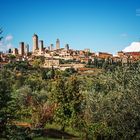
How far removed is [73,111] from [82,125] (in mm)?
3789

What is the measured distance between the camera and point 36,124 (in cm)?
3325

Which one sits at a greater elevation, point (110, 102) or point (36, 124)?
point (110, 102)

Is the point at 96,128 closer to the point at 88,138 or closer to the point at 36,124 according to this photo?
the point at 88,138

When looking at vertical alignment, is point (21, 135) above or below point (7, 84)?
below

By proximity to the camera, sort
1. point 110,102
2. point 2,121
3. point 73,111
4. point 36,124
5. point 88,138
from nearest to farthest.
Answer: point 2,121
point 110,102
point 88,138
point 36,124
point 73,111

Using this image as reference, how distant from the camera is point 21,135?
56.8 ft

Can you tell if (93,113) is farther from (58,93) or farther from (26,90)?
(26,90)

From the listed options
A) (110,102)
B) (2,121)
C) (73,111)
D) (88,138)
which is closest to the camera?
(2,121)

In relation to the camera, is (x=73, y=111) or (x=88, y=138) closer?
(x=88, y=138)

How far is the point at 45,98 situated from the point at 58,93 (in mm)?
27108

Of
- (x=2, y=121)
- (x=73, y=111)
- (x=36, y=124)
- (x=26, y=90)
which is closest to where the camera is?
(x=2, y=121)

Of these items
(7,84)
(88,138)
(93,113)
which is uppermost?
(7,84)

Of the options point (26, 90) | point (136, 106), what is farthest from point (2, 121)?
point (26, 90)

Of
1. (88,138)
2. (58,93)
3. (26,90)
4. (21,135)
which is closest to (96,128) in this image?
(88,138)
